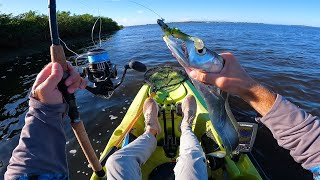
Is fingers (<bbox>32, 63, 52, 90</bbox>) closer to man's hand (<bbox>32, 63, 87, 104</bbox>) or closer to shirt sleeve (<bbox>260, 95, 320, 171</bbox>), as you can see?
man's hand (<bbox>32, 63, 87, 104</bbox>)

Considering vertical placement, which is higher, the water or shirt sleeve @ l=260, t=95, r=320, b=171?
shirt sleeve @ l=260, t=95, r=320, b=171

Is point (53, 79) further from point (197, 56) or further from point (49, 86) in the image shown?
point (197, 56)

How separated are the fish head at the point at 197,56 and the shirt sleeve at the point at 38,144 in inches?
39.1

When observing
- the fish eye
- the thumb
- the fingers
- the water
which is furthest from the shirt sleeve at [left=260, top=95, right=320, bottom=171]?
the water

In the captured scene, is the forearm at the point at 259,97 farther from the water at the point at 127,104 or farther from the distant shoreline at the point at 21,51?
the distant shoreline at the point at 21,51

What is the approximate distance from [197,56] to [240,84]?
349 millimetres

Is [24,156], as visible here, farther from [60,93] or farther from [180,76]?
[180,76]

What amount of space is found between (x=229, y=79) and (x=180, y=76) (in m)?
5.29

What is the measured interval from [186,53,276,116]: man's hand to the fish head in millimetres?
42

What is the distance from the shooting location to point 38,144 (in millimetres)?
1944

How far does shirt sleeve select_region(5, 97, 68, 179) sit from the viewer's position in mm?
1912

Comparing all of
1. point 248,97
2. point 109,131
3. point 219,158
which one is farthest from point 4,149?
point 248,97

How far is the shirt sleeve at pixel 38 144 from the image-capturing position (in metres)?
1.91

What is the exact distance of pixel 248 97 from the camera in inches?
72.0
